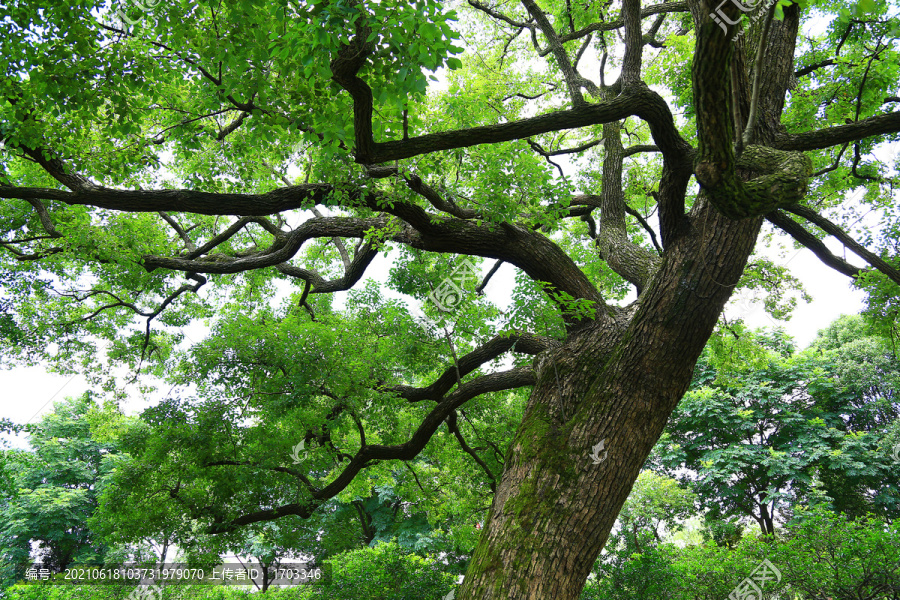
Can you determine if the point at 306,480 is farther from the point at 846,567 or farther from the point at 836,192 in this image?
the point at 836,192

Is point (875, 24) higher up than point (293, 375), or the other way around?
point (875, 24)

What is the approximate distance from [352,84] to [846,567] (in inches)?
332

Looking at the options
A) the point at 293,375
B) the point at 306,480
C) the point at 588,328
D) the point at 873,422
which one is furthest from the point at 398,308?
the point at 873,422

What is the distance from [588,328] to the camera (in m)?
5.30

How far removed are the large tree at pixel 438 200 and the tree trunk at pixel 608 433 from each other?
0.02m

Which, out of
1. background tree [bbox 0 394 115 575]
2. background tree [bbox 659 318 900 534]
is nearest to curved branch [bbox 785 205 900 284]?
background tree [bbox 659 318 900 534]

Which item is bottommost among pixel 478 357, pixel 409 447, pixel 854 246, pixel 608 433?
pixel 608 433

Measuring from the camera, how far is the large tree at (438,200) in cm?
333

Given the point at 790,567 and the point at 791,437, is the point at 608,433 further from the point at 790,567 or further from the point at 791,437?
the point at 791,437

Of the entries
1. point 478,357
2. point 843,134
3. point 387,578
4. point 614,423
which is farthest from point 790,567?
point 843,134

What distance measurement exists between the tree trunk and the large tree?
0.02 metres

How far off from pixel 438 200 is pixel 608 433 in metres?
2.66

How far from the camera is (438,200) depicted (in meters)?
5.16

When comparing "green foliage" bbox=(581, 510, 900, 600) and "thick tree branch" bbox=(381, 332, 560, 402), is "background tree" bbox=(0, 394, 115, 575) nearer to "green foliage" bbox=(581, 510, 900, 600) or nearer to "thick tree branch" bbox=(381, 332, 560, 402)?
"thick tree branch" bbox=(381, 332, 560, 402)
